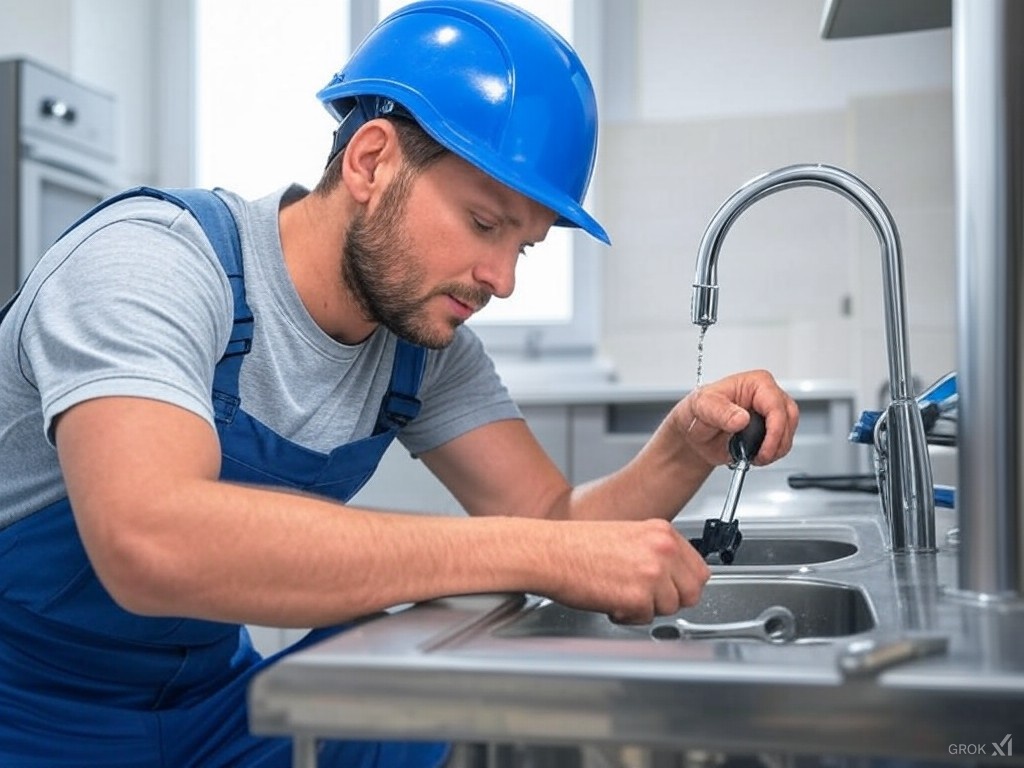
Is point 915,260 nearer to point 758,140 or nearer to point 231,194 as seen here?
point 758,140

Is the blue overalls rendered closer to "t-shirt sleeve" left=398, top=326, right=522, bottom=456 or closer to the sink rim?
the sink rim

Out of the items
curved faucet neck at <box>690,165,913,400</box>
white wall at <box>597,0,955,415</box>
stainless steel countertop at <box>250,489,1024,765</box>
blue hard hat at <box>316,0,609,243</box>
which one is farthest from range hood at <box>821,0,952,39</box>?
white wall at <box>597,0,955,415</box>

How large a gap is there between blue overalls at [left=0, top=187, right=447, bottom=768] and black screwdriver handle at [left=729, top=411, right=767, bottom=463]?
1.33 feet

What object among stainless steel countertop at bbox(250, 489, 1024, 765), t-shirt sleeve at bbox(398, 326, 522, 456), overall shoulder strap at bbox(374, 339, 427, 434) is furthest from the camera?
t-shirt sleeve at bbox(398, 326, 522, 456)

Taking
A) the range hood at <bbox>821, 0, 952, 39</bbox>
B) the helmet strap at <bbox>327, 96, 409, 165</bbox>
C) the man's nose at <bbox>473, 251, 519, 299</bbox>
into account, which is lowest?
the man's nose at <bbox>473, 251, 519, 299</bbox>

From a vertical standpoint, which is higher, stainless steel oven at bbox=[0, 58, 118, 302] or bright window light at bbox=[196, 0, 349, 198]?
bright window light at bbox=[196, 0, 349, 198]

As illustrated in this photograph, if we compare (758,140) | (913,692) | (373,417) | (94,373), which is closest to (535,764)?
(913,692)

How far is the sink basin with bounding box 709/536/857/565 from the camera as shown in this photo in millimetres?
1323

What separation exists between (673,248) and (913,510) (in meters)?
2.54

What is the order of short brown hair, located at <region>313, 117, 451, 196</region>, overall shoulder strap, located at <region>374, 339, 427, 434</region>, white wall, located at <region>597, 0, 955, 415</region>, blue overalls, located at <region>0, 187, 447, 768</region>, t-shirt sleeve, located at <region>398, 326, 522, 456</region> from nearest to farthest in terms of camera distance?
1. blue overalls, located at <region>0, 187, 447, 768</region>
2. short brown hair, located at <region>313, 117, 451, 196</region>
3. overall shoulder strap, located at <region>374, 339, 427, 434</region>
4. t-shirt sleeve, located at <region>398, 326, 522, 456</region>
5. white wall, located at <region>597, 0, 955, 415</region>

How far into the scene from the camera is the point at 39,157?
312 centimetres

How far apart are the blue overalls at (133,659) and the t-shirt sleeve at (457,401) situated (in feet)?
0.95

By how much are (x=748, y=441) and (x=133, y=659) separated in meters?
0.63

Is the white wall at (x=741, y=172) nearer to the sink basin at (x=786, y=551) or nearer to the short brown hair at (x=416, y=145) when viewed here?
the sink basin at (x=786, y=551)
